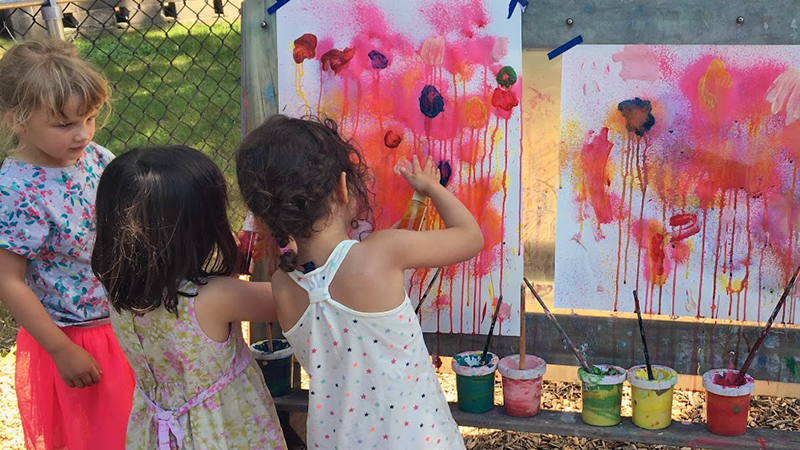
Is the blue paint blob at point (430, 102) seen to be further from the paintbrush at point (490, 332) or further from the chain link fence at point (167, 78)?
the chain link fence at point (167, 78)

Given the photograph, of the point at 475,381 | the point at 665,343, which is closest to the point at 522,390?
the point at 475,381

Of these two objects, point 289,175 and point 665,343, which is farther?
point 665,343

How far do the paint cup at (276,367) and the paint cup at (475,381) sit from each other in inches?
21.3

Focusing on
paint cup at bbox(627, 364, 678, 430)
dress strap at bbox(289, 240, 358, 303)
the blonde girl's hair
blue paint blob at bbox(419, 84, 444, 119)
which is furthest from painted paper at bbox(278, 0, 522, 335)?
dress strap at bbox(289, 240, 358, 303)

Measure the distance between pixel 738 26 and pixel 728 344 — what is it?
0.94 metres

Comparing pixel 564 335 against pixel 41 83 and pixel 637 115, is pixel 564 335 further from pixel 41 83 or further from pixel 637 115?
pixel 41 83

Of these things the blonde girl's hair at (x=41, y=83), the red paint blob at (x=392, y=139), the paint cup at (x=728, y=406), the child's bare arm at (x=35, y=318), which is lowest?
the paint cup at (x=728, y=406)

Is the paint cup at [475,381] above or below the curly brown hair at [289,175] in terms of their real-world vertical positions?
below

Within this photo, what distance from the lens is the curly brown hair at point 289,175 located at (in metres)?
1.83

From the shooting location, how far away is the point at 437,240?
1976mm

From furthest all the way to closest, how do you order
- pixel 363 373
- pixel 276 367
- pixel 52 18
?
pixel 52 18 → pixel 276 367 → pixel 363 373

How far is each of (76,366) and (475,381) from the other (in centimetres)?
115

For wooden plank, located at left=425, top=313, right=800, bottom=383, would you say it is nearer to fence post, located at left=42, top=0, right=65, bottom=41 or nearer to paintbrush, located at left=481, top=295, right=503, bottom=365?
paintbrush, located at left=481, top=295, right=503, bottom=365

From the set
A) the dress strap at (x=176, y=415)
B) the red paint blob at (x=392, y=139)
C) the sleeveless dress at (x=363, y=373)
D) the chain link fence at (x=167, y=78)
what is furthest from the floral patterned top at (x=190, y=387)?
the chain link fence at (x=167, y=78)
